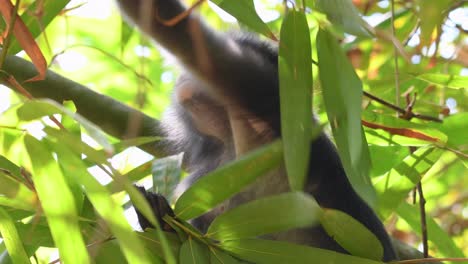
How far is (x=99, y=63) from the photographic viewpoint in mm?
2434

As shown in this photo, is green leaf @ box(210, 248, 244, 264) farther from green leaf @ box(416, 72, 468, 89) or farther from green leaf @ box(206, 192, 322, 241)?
green leaf @ box(416, 72, 468, 89)

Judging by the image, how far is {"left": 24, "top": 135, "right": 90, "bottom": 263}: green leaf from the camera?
888mm

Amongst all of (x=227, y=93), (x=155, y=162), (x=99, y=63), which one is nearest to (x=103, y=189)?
(x=155, y=162)

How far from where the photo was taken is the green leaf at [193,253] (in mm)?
1113

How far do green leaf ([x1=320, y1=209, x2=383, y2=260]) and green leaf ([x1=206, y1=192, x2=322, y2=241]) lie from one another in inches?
2.4

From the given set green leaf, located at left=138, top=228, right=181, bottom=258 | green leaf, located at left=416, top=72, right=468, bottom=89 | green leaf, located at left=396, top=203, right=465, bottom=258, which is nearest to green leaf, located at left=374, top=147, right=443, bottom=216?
green leaf, located at left=416, top=72, right=468, bottom=89

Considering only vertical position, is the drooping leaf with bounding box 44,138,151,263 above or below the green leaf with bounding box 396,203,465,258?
above

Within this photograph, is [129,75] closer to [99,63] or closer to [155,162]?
[99,63]

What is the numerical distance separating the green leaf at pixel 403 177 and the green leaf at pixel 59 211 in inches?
27.8

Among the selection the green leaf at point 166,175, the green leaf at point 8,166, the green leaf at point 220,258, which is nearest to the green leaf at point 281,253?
the green leaf at point 220,258

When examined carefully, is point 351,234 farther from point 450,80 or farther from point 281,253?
point 450,80

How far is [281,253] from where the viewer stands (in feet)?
3.71

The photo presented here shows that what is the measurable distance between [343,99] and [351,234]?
23 cm

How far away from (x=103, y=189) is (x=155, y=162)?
54cm
